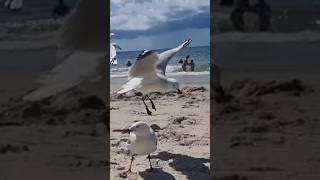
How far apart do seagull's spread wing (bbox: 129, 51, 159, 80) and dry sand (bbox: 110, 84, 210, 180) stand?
0.87m

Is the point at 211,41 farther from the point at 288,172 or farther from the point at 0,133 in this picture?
the point at 0,133

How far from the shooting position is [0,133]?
12.1ft

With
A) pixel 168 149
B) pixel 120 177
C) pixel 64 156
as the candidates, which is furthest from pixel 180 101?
pixel 64 156

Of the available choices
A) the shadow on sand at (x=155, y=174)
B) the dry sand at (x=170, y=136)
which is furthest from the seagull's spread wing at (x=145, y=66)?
the shadow on sand at (x=155, y=174)

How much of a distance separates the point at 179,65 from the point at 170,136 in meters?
16.1

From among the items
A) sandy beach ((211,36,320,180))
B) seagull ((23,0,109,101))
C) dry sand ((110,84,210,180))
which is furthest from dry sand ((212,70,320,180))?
dry sand ((110,84,210,180))

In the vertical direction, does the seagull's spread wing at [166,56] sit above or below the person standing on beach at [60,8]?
below

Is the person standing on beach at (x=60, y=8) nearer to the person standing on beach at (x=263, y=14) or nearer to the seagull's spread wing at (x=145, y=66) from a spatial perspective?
the person standing on beach at (x=263, y=14)

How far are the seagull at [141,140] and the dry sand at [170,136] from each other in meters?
0.21

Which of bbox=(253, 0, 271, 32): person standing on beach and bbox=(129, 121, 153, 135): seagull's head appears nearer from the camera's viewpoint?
bbox=(253, 0, 271, 32): person standing on beach

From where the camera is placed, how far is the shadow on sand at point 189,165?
5848 mm

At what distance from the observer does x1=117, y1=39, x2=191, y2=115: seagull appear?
7.57m

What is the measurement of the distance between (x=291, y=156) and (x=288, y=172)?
0.33ft

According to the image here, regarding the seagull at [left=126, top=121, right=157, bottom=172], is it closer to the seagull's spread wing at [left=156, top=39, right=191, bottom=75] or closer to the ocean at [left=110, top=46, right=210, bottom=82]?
the seagull's spread wing at [left=156, top=39, right=191, bottom=75]
